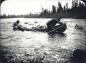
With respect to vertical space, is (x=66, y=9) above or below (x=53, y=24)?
above

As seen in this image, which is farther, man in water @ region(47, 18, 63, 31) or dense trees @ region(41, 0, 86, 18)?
man in water @ region(47, 18, 63, 31)

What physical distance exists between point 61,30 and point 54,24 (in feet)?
5.89

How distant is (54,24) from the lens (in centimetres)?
3081

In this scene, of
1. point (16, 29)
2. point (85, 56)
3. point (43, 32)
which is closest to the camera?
point (85, 56)

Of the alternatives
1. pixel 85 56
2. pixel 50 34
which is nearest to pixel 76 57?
pixel 85 56

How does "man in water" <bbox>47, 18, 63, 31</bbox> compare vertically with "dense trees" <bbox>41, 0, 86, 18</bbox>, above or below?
below

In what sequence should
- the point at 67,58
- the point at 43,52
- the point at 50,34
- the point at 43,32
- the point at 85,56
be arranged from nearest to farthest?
the point at 85,56 < the point at 67,58 < the point at 43,52 < the point at 50,34 < the point at 43,32

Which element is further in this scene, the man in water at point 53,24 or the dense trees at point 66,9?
the man in water at point 53,24

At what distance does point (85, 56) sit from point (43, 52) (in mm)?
4747

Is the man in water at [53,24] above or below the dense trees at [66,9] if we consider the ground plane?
below

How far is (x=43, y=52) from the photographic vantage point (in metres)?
16.9

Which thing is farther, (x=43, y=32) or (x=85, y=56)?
(x=43, y=32)

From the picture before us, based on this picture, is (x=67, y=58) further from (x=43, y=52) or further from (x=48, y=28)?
(x=48, y=28)

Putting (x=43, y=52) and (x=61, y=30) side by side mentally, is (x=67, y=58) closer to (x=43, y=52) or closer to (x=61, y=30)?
(x=43, y=52)
